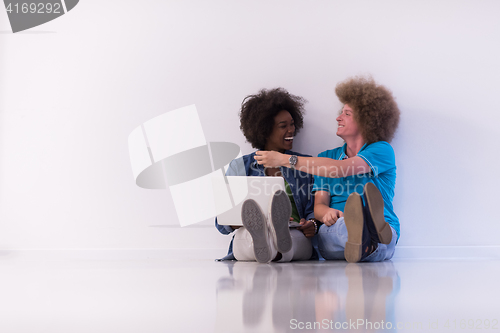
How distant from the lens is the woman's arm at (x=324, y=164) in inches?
80.2

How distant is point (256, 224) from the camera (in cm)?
175

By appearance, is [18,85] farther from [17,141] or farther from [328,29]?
[328,29]

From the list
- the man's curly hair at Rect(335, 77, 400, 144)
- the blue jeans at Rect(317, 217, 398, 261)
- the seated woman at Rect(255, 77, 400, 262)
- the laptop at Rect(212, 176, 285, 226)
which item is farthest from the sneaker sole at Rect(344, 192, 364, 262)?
the man's curly hair at Rect(335, 77, 400, 144)

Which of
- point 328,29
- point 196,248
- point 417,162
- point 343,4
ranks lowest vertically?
point 196,248

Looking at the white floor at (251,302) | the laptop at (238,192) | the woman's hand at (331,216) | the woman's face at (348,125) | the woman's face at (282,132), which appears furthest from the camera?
the woman's face at (282,132)

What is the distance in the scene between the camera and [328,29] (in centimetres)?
261

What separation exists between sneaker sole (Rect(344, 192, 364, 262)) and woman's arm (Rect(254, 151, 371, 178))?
14.7 inches

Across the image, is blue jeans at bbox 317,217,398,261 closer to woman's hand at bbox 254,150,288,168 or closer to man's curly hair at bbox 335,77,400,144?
woman's hand at bbox 254,150,288,168

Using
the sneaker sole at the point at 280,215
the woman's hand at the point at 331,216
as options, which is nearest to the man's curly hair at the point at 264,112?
the woman's hand at the point at 331,216

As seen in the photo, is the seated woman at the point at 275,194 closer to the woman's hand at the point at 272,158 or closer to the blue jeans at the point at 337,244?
the blue jeans at the point at 337,244

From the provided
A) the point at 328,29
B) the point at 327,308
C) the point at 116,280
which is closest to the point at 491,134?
the point at 328,29

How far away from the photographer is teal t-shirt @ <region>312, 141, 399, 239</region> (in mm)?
2070

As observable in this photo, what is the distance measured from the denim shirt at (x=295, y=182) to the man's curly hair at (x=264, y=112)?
176 millimetres

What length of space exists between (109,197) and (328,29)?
1.87 metres
